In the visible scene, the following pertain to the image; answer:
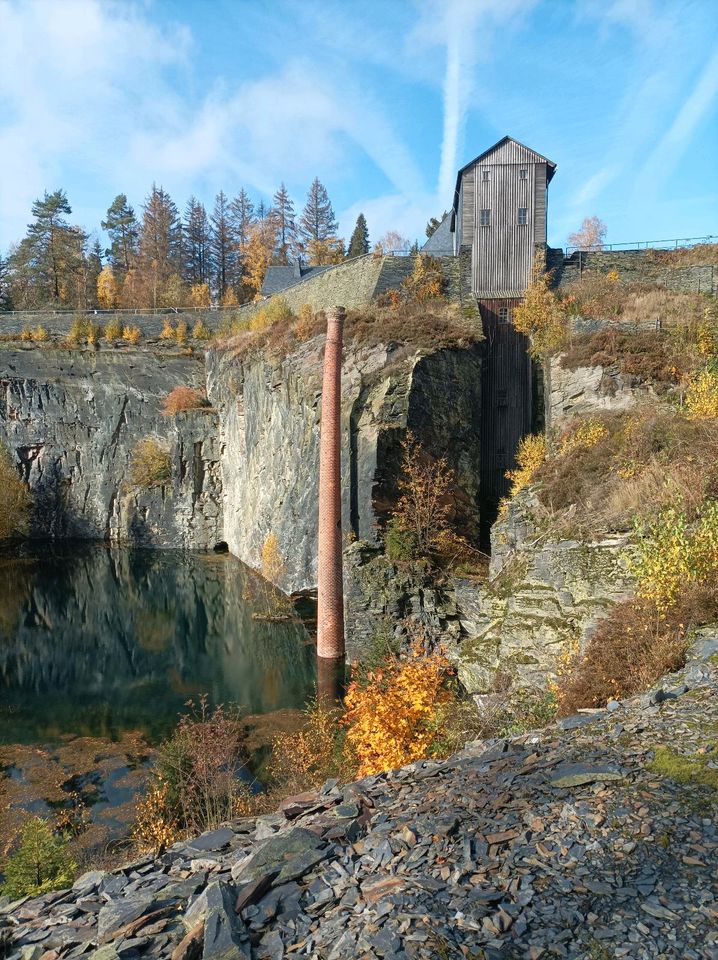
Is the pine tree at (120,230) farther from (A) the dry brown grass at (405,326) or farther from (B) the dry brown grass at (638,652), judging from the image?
(B) the dry brown grass at (638,652)

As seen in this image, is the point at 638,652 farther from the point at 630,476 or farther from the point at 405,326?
the point at 405,326

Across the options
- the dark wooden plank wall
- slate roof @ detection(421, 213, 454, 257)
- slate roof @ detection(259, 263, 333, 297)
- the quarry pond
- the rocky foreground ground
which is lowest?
the quarry pond

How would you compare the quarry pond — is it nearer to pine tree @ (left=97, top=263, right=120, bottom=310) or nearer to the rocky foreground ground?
the rocky foreground ground

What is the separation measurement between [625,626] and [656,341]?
1446cm

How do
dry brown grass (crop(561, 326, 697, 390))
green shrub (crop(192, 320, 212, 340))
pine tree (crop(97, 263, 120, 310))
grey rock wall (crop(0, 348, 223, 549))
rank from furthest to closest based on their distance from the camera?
pine tree (crop(97, 263, 120, 310))
green shrub (crop(192, 320, 212, 340))
grey rock wall (crop(0, 348, 223, 549))
dry brown grass (crop(561, 326, 697, 390))

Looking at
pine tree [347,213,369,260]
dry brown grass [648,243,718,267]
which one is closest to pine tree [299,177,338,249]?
pine tree [347,213,369,260]

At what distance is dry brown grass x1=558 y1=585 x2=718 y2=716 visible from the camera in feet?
27.5

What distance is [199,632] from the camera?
93.6 feet

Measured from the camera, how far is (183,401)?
45469 millimetres

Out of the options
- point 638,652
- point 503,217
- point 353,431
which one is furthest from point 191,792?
point 503,217

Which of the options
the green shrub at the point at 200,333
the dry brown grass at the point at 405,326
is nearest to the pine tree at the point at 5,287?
the green shrub at the point at 200,333

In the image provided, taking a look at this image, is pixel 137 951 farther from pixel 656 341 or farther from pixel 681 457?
pixel 656 341

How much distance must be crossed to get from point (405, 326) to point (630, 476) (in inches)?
558

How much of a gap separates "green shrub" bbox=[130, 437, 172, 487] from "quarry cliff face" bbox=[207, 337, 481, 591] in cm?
1041
